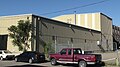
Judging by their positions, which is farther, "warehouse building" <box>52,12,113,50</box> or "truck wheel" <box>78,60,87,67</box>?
"warehouse building" <box>52,12,113,50</box>

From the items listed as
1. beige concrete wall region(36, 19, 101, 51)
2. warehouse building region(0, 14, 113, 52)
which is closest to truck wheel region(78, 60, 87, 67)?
warehouse building region(0, 14, 113, 52)

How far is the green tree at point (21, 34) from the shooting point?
35881mm

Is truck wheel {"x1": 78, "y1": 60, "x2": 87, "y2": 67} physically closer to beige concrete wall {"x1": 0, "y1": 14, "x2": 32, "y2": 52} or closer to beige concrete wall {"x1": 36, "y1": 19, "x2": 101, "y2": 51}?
beige concrete wall {"x1": 0, "y1": 14, "x2": 32, "y2": 52}

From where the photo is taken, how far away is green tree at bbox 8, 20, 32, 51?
3588cm

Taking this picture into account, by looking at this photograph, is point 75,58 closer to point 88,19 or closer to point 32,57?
point 32,57

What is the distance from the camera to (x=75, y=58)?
950 inches

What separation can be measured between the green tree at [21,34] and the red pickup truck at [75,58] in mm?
10384

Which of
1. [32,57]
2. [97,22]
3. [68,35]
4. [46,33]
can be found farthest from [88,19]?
[32,57]

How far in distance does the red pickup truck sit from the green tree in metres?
10.4

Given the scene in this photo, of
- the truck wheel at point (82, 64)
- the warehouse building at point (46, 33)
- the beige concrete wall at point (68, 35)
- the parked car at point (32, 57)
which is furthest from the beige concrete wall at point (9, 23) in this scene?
the truck wheel at point (82, 64)

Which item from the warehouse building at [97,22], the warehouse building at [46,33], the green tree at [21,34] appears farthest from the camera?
the warehouse building at [97,22]

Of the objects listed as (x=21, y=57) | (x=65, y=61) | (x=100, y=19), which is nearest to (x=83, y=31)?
(x=100, y=19)

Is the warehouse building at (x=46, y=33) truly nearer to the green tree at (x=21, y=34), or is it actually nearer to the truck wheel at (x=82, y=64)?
the green tree at (x=21, y=34)

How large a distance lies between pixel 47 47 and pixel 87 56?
1564 centimetres
